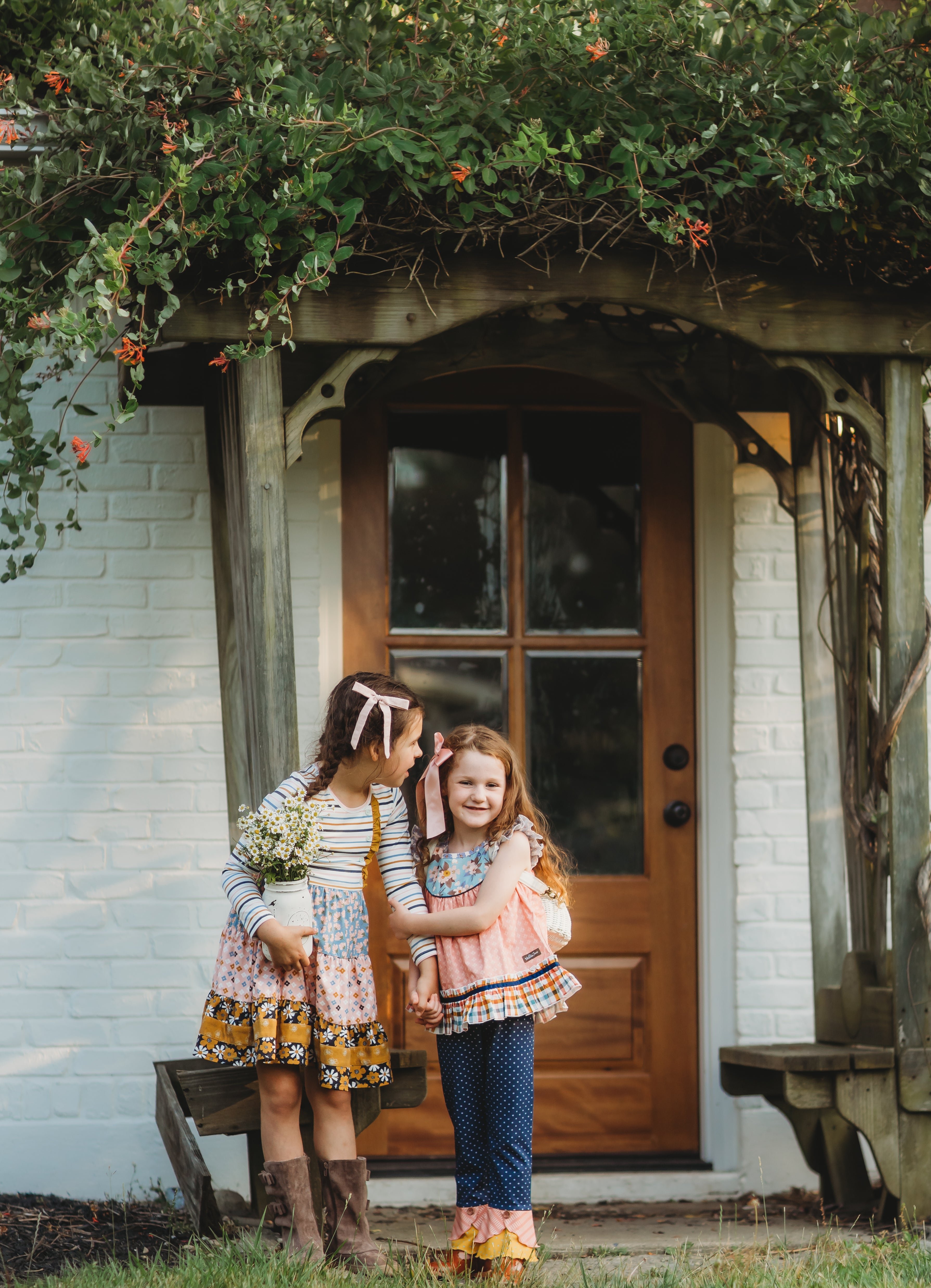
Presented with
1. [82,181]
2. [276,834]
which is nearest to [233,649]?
[276,834]

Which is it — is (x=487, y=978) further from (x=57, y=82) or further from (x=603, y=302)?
(x=57, y=82)

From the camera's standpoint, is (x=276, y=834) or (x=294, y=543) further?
(x=294, y=543)

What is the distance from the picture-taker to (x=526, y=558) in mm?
3971

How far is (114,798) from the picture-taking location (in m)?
3.72

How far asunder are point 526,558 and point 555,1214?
1.94 m

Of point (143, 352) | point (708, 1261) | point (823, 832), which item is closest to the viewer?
point (143, 352)

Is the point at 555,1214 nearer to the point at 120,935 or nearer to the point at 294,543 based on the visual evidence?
the point at 120,935

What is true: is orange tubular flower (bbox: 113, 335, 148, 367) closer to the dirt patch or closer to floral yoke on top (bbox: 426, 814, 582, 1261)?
floral yoke on top (bbox: 426, 814, 582, 1261)

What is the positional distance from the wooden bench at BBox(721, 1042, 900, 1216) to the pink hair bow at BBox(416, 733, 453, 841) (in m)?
1.06

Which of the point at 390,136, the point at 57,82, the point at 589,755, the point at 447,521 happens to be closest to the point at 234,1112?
the point at 589,755

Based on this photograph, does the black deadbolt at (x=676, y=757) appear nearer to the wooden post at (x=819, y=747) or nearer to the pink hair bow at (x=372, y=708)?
the wooden post at (x=819, y=747)

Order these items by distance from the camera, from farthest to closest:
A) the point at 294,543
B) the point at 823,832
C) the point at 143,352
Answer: the point at 294,543
the point at 823,832
the point at 143,352

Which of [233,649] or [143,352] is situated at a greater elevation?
[143,352]

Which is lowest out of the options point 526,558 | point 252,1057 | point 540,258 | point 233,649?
point 252,1057
